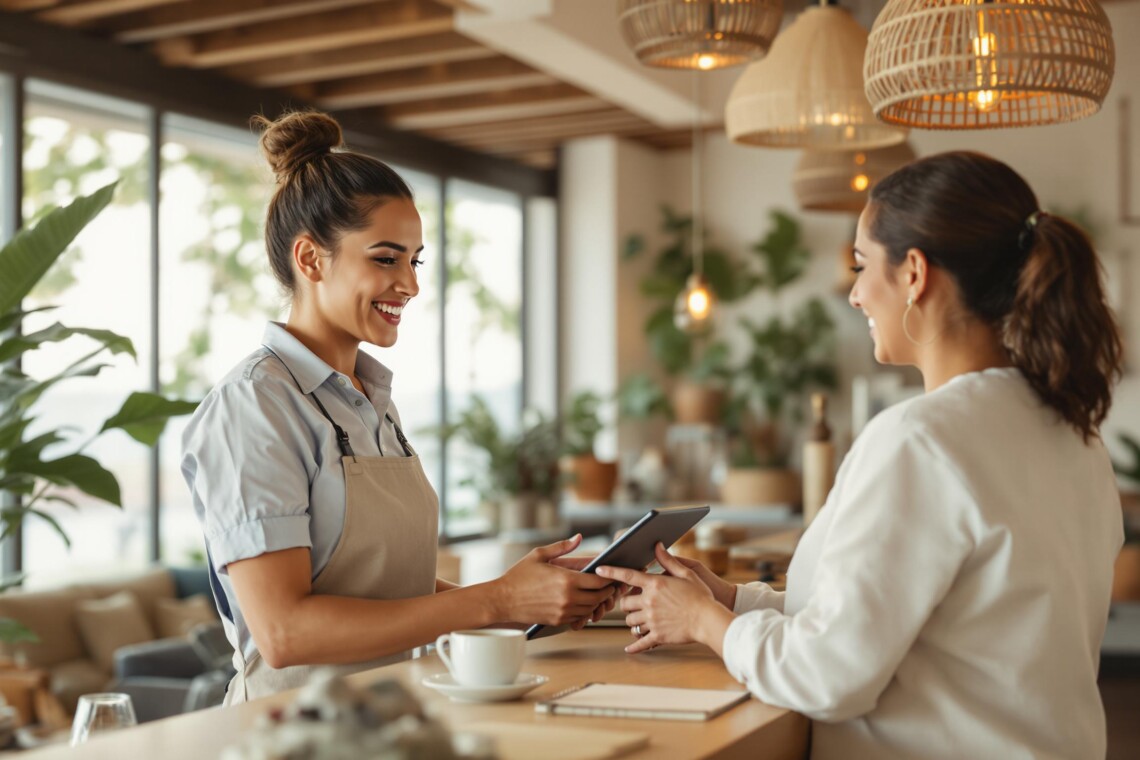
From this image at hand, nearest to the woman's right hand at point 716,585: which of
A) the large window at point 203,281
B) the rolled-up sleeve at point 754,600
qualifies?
the rolled-up sleeve at point 754,600

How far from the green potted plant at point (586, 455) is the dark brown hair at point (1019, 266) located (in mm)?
6318

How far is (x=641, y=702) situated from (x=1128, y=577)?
577 cm

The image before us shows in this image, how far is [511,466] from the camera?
791 centimetres

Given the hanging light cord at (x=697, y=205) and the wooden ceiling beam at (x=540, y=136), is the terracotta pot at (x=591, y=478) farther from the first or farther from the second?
the wooden ceiling beam at (x=540, y=136)

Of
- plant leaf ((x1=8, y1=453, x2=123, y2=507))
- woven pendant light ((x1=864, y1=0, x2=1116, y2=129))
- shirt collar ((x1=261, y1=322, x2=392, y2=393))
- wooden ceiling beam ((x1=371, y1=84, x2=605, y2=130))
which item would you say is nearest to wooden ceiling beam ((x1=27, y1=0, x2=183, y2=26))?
wooden ceiling beam ((x1=371, y1=84, x2=605, y2=130))

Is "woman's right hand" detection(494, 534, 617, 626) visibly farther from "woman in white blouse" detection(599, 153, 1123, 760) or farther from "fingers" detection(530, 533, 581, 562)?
"woman in white blouse" detection(599, 153, 1123, 760)

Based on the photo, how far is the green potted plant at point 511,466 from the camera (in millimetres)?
7836

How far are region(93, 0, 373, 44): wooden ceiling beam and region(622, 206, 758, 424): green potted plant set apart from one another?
3.57 m

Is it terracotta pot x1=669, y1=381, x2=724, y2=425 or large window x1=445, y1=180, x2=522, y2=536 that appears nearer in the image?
large window x1=445, y1=180, x2=522, y2=536

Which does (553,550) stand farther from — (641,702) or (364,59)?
(364,59)

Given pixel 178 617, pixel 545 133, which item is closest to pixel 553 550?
pixel 178 617

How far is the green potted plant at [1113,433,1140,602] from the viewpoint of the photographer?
6594 mm

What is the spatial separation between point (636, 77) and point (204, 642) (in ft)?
11.7

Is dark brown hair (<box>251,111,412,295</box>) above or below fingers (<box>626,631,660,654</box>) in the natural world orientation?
above
